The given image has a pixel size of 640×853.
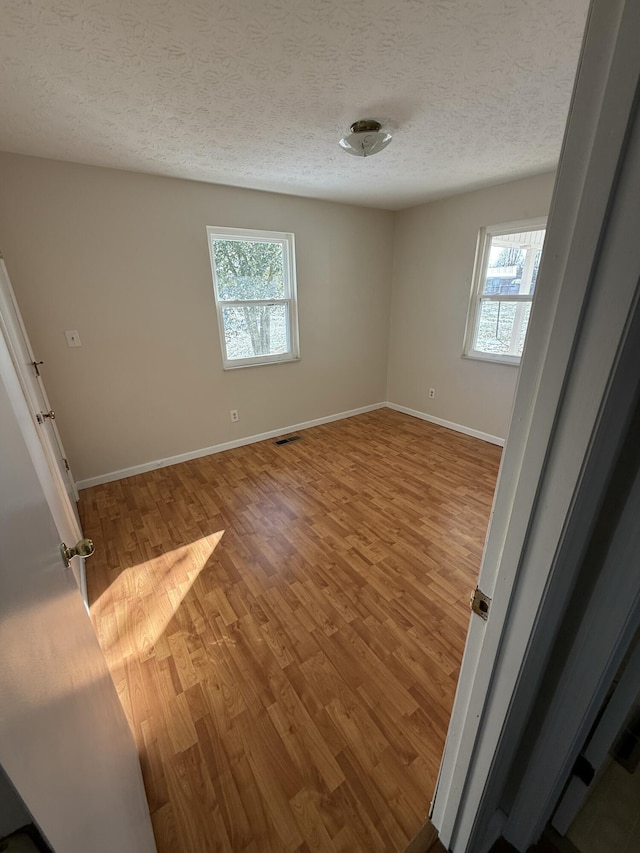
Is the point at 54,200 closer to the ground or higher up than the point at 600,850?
higher up

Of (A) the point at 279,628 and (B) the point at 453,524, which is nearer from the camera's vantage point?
(A) the point at 279,628

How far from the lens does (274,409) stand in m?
3.72

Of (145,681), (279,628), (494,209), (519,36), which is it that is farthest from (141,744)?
(494,209)

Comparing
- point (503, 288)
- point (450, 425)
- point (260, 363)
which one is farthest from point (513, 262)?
point (260, 363)

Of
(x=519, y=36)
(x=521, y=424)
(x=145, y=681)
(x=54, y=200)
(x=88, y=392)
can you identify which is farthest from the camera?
(x=88, y=392)

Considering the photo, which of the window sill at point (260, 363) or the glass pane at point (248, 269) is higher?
the glass pane at point (248, 269)

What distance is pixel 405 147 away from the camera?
2096 mm

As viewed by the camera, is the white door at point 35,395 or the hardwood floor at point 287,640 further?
the white door at point 35,395

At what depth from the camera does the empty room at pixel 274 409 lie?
1.83 ft

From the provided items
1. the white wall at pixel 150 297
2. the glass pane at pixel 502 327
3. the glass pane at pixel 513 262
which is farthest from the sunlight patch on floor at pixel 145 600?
the glass pane at pixel 513 262

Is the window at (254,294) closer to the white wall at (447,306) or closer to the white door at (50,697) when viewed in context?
the white wall at (447,306)

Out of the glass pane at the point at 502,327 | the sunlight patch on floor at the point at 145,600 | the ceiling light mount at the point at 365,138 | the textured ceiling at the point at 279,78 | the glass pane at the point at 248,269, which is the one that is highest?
the textured ceiling at the point at 279,78

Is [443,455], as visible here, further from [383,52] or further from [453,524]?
[383,52]

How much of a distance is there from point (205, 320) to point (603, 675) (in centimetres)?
320
